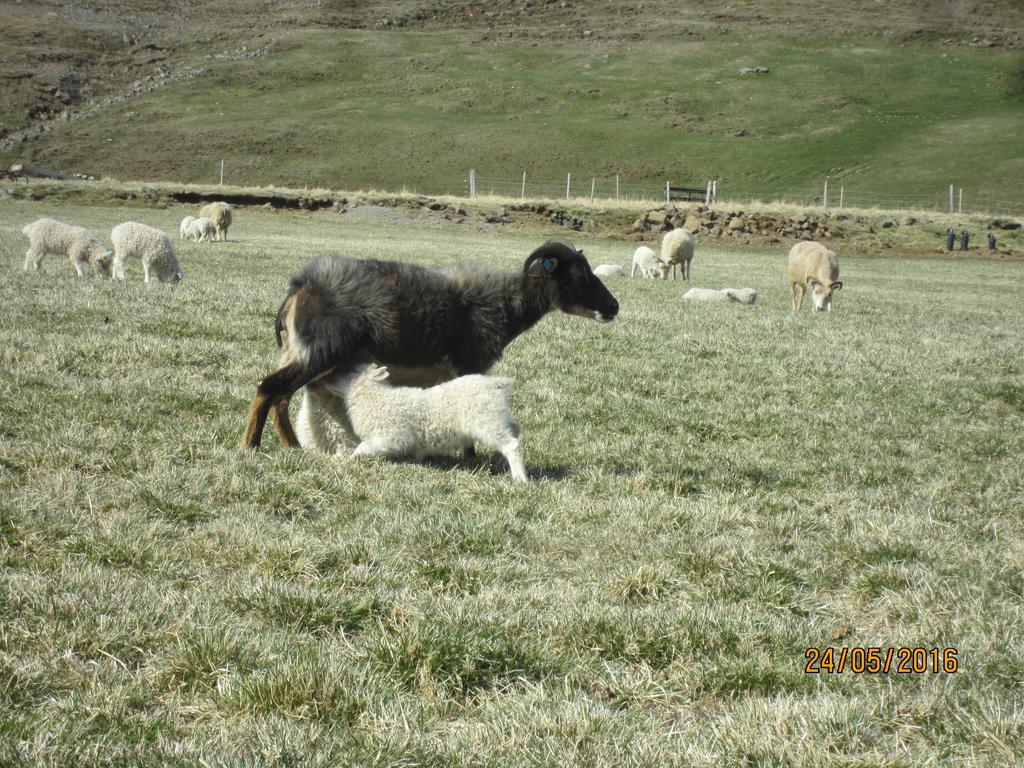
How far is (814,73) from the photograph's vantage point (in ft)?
306

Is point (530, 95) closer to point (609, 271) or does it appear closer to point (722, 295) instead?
point (609, 271)

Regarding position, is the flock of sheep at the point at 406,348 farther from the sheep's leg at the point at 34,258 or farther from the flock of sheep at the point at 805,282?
the flock of sheep at the point at 805,282

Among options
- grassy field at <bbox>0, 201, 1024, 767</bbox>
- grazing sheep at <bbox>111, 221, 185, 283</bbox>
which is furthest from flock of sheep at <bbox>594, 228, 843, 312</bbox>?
grazing sheep at <bbox>111, 221, 185, 283</bbox>

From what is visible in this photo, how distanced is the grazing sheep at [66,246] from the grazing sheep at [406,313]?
32.6 ft

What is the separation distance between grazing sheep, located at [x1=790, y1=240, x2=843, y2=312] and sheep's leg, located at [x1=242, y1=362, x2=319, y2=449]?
44.5 feet

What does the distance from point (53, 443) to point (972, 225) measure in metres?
47.0

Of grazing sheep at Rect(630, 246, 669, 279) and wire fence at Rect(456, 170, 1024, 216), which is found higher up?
wire fence at Rect(456, 170, 1024, 216)

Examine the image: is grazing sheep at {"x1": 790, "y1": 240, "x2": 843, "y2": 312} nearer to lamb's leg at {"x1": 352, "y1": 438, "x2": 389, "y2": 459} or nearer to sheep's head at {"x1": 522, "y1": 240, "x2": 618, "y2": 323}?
sheep's head at {"x1": 522, "y1": 240, "x2": 618, "y2": 323}

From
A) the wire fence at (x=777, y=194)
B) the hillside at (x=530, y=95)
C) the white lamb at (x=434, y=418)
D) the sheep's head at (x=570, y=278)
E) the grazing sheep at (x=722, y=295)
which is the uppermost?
the hillside at (x=530, y=95)

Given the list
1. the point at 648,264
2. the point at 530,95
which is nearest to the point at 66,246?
the point at 648,264

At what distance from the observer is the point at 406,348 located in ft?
23.6

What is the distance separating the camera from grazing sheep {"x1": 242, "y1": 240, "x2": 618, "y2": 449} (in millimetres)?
6703

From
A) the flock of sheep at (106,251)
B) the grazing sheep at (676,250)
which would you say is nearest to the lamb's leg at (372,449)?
the flock of sheep at (106,251)

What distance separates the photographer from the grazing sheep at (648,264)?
974 inches
